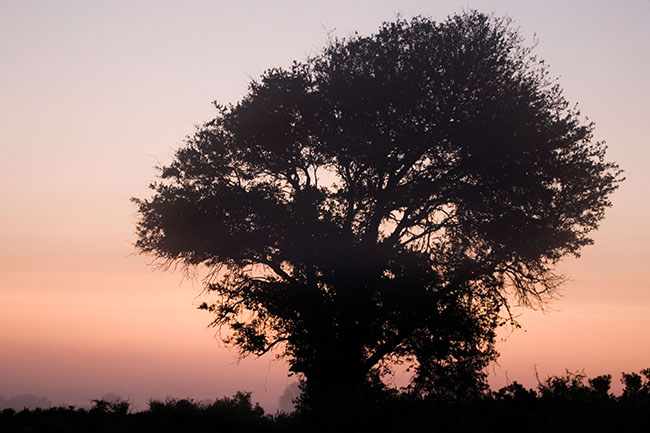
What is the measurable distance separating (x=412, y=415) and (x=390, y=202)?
38.8 feet

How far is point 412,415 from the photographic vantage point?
22812 mm

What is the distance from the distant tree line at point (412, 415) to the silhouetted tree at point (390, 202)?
5511mm

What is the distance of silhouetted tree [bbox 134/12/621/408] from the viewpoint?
31844 mm

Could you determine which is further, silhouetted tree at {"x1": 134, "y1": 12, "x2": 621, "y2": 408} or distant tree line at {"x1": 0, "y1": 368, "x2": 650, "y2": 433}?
silhouetted tree at {"x1": 134, "y1": 12, "x2": 621, "y2": 408}

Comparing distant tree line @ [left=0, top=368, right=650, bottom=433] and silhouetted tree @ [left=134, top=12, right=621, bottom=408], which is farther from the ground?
silhouetted tree @ [left=134, top=12, right=621, bottom=408]

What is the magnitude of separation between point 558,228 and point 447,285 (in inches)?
232

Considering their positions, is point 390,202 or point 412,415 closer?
point 412,415

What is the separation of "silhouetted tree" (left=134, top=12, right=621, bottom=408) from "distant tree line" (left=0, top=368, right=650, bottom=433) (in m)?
5.51

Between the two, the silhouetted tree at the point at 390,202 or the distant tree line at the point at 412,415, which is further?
the silhouetted tree at the point at 390,202

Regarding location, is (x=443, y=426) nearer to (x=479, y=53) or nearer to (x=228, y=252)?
(x=228, y=252)

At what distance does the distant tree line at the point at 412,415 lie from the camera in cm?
1903

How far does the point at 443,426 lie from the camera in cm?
2109

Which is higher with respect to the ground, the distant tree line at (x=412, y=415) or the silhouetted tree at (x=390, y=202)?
the silhouetted tree at (x=390, y=202)

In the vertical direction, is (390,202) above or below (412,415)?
above
